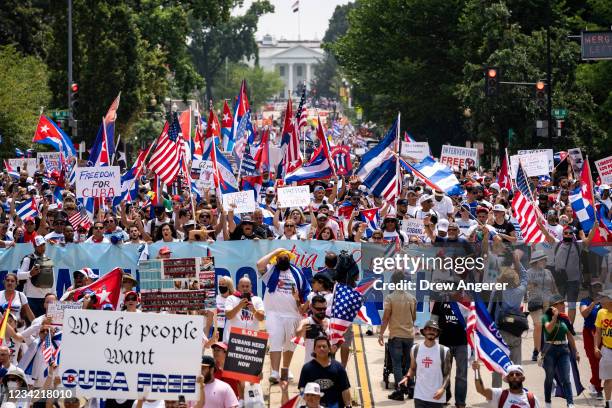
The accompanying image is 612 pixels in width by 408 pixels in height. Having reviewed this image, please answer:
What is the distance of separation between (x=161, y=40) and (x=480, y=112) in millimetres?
18360

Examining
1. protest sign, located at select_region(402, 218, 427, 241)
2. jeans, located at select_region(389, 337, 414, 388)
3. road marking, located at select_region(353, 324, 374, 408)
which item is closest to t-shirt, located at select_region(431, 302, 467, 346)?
jeans, located at select_region(389, 337, 414, 388)

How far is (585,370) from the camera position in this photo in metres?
19.3

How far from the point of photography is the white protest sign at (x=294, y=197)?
80.0 ft

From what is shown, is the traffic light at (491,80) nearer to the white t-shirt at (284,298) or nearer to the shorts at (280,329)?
the white t-shirt at (284,298)

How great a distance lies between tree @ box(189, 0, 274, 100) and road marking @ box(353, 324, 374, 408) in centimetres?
9960

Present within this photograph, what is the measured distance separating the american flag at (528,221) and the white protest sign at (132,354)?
392 inches

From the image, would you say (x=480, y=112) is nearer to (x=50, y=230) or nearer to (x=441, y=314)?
(x=50, y=230)

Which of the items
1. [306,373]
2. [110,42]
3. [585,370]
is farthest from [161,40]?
[306,373]

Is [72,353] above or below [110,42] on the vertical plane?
below

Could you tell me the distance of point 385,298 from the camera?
18469mm

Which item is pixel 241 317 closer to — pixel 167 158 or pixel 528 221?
pixel 528 221

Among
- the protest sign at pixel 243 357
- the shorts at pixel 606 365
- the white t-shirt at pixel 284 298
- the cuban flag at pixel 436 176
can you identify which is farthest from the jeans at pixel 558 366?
the cuban flag at pixel 436 176

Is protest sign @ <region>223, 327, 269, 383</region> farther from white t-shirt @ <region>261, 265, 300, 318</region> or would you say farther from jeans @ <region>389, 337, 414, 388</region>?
jeans @ <region>389, 337, 414, 388</region>

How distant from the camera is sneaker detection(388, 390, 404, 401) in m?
17.3
